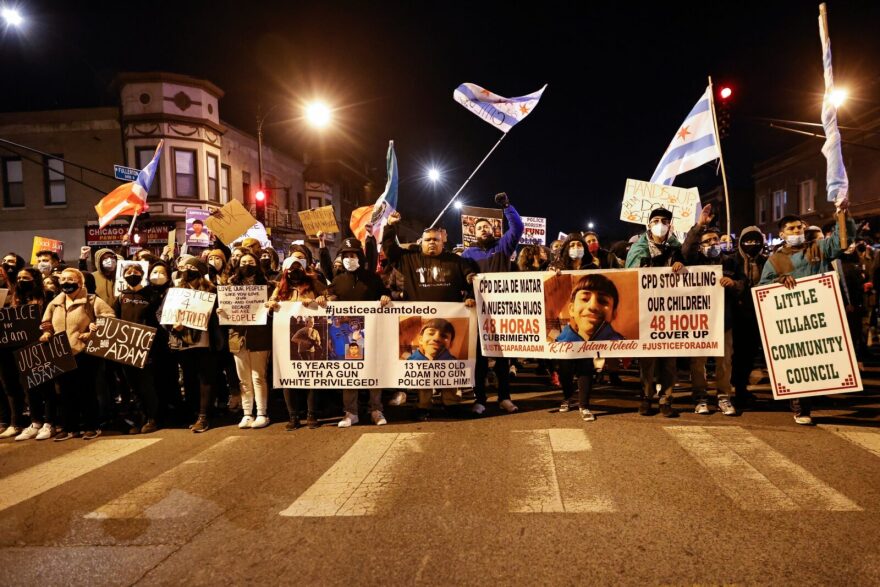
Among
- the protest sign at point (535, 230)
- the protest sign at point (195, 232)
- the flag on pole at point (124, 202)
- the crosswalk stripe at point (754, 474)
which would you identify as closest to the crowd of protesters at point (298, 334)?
the crosswalk stripe at point (754, 474)

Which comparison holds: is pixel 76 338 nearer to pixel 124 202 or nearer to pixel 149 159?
pixel 124 202

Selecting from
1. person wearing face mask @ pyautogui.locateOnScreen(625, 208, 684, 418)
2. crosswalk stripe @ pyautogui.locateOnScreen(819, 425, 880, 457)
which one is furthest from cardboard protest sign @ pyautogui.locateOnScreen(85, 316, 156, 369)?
crosswalk stripe @ pyautogui.locateOnScreen(819, 425, 880, 457)

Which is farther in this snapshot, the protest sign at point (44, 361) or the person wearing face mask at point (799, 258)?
the protest sign at point (44, 361)

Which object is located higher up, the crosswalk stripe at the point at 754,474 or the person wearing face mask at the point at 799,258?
the person wearing face mask at the point at 799,258

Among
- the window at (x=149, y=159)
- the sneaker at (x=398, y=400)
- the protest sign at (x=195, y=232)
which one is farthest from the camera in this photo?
the window at (x=149, y=159)

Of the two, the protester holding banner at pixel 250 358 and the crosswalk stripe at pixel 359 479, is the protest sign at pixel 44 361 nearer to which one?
Answer: the protester holding banner at pixel 250 358

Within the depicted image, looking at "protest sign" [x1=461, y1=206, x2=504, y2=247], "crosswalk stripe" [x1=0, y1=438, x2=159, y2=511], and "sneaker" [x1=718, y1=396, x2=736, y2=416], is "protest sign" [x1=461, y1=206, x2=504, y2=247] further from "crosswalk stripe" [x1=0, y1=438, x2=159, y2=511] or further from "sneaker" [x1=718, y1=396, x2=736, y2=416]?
"crosswalk stripe" [x1=0, y1=438, x2=159, y2=511]

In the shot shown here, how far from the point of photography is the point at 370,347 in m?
7.37

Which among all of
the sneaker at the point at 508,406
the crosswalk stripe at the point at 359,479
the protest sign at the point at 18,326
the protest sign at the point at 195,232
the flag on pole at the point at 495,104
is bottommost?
the crosswalk stripe at the point at 359,479

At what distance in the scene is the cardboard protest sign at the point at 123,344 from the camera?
7.01 metres

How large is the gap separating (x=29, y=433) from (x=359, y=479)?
4786mm

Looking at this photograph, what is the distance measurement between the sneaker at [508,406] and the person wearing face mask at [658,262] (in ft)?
4.81

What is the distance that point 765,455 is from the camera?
523 cm

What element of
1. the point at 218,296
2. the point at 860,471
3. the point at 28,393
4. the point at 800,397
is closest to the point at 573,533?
the point at 860,471
